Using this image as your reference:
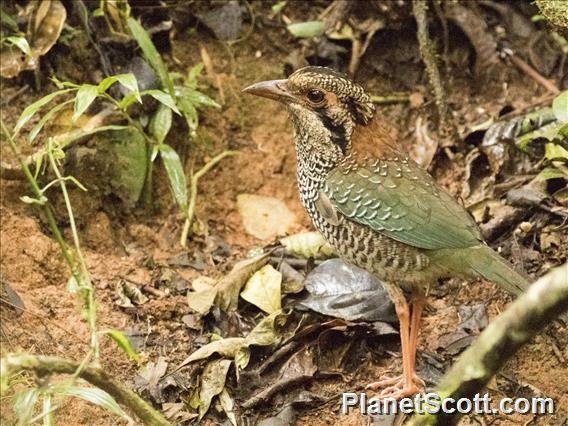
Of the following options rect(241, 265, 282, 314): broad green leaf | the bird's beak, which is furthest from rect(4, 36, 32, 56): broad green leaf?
rect(241, 265, 282, 314): broad green leaf

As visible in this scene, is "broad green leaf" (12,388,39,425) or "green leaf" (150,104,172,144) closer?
"broad green leaf" (12,388,39,425)

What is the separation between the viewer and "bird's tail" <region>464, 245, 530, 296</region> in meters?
4.11

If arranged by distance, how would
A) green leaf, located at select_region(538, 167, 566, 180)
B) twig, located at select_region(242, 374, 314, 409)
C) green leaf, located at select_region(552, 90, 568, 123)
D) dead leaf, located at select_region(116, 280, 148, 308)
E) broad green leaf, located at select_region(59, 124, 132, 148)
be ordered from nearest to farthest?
twig, located at select_region(242, 374, 314, 409), green leaf, located at select_region(552, 90, 568, 123), dead leaf, located at select_region(116, 280, 148, 308), green leaf, located at select_region(538, 167, 566, 180), broad green leaf, located at select_region(59, 124, 132, 148)

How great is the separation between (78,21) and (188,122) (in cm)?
111

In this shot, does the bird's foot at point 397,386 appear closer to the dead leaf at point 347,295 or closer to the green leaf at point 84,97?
the dead leaf at point 347,295

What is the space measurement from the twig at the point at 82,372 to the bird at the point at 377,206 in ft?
4.76

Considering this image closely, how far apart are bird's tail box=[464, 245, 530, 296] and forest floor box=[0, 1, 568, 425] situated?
654mm

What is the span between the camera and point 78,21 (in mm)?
5887

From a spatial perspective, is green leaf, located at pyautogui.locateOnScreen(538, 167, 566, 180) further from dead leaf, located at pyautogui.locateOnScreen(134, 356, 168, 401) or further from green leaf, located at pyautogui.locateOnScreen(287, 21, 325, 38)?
dead leaf, located at pyautogui.locateOnScreen(134, 356, 168, 401)

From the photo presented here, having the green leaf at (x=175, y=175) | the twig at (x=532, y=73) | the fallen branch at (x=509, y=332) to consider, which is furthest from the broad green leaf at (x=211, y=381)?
the twig at (x=532, y=73)

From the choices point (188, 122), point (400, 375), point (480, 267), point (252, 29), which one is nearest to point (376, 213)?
point (480, 267)

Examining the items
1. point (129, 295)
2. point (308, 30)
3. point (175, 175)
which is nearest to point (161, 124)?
point (175, 175)

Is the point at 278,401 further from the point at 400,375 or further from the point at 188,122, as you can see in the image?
the point at 188,122

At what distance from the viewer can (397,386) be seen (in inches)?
176
